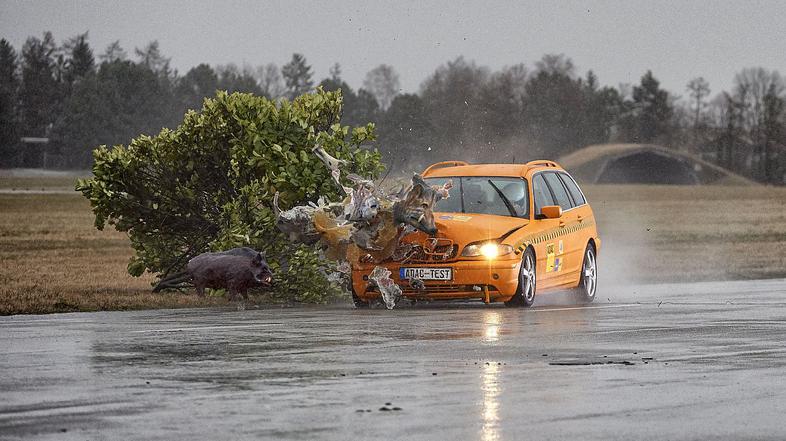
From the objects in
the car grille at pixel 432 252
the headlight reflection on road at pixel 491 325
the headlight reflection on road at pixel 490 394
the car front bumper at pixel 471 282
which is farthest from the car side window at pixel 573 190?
the headlight reflection on road at pixel 490 394

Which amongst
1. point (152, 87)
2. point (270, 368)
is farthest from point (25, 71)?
point (270, 368)

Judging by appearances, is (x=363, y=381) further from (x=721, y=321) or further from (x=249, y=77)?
(x=249, y=77)

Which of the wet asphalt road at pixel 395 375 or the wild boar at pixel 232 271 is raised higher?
the wild boar at pixel 232 271

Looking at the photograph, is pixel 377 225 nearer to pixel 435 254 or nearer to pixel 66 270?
pixel 435 254

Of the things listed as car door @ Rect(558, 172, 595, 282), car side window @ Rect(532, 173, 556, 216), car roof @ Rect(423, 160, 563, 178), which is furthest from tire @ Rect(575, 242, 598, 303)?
car roof @ Rect(423, 160, 563, 178)

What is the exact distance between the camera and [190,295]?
2133 centimetres

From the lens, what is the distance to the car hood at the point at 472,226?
18.7 metres

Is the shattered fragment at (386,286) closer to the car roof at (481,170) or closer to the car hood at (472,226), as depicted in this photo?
the car hood at (472,226)

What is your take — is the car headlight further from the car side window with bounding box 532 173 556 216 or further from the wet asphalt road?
the car side window with bounding box 532 173 556 216

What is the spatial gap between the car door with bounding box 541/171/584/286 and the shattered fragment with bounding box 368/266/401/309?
82.7 inches

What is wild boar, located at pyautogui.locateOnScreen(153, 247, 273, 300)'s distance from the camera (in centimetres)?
1944

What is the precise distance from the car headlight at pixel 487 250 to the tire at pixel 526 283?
1.03ft

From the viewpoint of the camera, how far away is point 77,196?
77.6 m

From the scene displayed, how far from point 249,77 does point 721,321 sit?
14716cm
